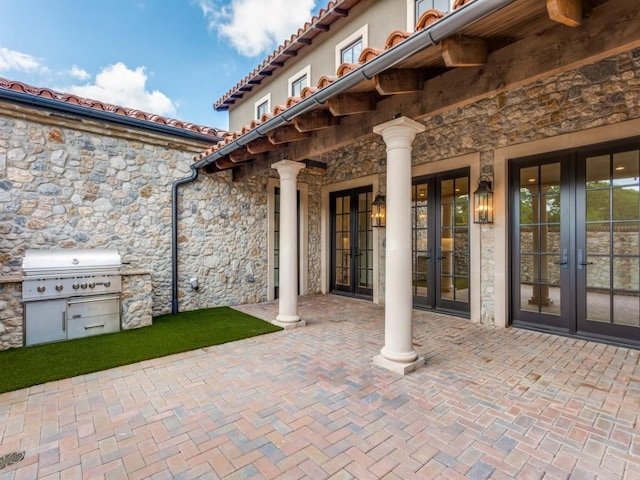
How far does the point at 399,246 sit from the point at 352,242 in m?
4.14

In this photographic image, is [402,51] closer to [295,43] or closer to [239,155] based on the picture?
[239,155]

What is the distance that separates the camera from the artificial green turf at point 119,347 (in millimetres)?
3086

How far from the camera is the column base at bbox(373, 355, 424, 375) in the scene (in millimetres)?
3086

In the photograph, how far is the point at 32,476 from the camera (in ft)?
5.77

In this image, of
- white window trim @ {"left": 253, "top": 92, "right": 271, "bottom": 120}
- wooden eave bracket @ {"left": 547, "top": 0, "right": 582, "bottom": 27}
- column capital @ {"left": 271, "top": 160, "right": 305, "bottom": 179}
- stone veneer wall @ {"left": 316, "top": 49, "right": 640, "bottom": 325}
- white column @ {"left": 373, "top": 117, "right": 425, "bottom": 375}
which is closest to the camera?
wooden eave bracket @ {"left": 547, "top": 0, "right": 582, "bottom": 27}

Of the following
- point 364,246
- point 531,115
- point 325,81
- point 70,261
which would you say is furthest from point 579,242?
point 70,261

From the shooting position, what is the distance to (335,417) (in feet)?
7.66

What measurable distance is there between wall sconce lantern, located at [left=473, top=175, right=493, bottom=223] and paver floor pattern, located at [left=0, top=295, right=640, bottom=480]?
200 centimetres

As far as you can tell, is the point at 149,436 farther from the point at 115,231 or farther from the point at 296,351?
the point at 115,231

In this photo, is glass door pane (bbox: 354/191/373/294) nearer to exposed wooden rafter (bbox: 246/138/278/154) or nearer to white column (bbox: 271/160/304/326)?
white column (bbox: 271/160/304/326)

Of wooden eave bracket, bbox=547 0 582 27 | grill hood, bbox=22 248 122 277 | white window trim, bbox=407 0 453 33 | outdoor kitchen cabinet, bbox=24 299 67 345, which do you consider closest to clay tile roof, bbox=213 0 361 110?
white window trim, bbox=407 0 453 33

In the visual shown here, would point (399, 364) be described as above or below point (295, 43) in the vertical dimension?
below

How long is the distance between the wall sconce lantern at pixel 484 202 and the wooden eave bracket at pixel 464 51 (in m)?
2.83

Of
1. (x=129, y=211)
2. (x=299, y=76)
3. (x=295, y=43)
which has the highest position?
(x=295, y=43)
